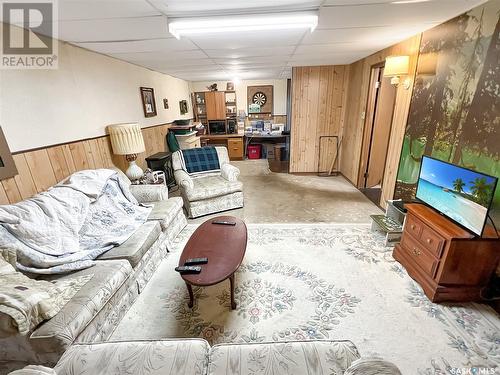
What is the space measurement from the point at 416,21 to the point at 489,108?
101cm

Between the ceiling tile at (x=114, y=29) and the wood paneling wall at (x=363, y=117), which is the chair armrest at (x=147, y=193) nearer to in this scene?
the ceiling tile at (x=114, y=29)

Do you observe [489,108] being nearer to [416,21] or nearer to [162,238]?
[416,21]

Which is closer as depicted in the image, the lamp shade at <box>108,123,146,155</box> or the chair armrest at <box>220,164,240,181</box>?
the lamp shade at <box>108,123,146,155</box>

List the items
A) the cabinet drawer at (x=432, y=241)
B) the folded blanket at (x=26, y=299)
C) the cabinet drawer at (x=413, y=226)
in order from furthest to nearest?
the cabinet drawer at (x=413, y=226)
the cabinet drawer at (x=432, y=241)
the folded blanket at (x=26, y=299)

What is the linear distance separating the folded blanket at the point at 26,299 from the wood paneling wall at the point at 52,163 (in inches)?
29.9

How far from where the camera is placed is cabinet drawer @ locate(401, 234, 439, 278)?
1.79 metres

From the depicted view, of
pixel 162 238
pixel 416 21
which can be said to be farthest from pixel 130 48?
pixel 416 21

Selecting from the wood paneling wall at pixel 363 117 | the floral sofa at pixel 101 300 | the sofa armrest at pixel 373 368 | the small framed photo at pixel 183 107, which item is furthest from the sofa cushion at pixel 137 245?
the small framed photo at pixel 183 107

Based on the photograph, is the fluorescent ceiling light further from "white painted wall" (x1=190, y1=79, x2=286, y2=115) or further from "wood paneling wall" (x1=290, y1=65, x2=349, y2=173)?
"white painted wall" (x1=190, y1=79, x2=286, y2=115)

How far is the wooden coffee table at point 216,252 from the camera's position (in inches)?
61.4

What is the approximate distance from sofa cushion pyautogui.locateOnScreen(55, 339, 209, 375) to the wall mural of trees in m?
2.09

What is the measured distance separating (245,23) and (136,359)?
2.33 metres

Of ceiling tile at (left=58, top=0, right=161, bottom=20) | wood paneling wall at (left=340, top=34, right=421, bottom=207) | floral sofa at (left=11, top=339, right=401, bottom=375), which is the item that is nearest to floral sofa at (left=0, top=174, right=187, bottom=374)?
floral sofa at (left=11, top=339, right=401, bottom=375)

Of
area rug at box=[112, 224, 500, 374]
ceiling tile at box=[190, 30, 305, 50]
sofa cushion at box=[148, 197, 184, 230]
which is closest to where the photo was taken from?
area rug at box=[112, 224, 500, 374]
